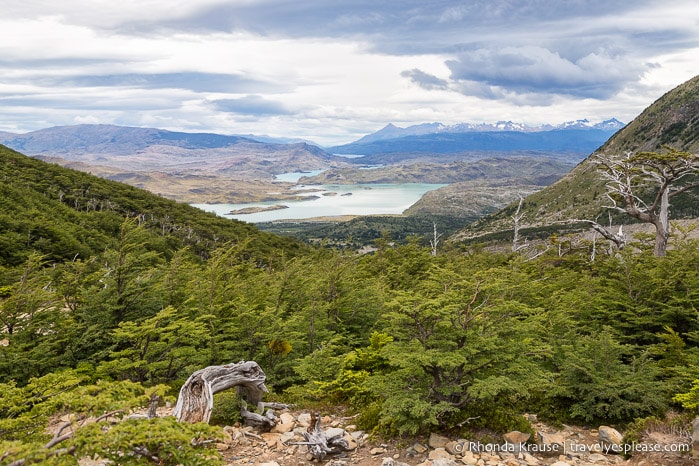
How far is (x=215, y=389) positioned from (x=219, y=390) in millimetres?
111

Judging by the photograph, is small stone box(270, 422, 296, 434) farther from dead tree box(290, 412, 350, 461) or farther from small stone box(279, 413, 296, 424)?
dead tree box(290, 412, 350, 461)

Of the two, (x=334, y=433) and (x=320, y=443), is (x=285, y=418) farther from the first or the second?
(x=320, y=443)

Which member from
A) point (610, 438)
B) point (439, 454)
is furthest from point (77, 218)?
point (610, 438)

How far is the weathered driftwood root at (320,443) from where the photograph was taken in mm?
6355

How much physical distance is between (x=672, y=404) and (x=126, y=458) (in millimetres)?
9114

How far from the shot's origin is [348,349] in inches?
431

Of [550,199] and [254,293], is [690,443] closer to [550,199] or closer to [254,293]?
[254,293]

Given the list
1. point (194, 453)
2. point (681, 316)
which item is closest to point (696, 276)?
point (681, 316)

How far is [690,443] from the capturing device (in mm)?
6137

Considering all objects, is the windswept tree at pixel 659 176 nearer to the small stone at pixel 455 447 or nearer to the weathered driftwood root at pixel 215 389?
the small stone at pixel 455 447

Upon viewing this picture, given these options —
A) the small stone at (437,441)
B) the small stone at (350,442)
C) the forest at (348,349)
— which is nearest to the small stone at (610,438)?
the forest at (348,349)

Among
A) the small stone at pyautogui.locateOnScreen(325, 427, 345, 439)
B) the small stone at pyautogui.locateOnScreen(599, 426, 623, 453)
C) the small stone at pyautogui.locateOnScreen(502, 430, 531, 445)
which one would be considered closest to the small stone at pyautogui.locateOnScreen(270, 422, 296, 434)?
the small stone at pyautogui.locateOnScreen(325, 427, 345, 439)

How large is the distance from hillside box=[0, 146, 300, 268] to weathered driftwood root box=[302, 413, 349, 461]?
1095 cm

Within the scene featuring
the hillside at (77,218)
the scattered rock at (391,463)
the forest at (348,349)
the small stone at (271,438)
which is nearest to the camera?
the forest at (348,349)
